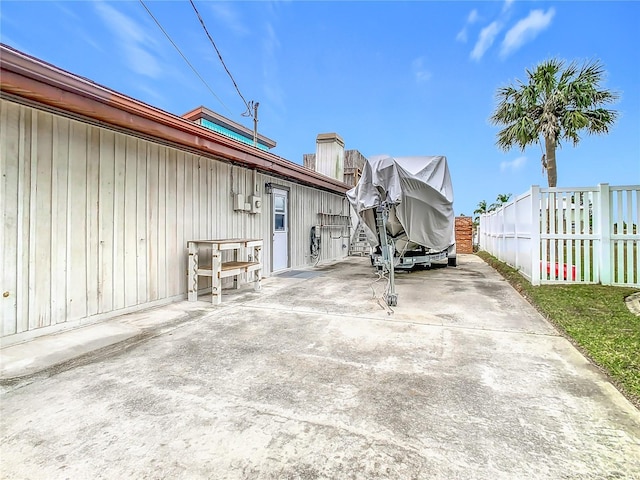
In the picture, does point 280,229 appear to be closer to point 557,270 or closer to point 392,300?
point 392,300

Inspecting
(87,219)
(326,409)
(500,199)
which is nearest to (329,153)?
(87,219)

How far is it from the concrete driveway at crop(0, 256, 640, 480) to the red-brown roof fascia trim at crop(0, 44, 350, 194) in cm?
258

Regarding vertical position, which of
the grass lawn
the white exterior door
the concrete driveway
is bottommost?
the concrete driveway

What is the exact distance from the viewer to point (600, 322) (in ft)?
12.0

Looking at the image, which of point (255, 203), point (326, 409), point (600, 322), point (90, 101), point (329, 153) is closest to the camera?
point (326, 409)

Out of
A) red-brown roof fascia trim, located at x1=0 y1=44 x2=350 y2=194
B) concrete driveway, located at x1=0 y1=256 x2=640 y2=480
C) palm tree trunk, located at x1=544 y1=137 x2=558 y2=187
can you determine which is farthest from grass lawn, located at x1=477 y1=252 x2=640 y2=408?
palm tree trunk, located at x1=544 y1=137 x2=558 y2=187

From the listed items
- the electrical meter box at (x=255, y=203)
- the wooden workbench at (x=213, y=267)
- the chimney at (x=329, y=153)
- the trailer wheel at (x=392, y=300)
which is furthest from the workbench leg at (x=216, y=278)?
the chimney at (x=329, y=153)

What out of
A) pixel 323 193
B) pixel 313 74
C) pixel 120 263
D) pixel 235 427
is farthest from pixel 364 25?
pixel 235 427

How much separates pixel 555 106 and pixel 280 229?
10.1 m

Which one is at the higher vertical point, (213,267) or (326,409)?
(213,267)

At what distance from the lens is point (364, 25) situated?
10992 mm

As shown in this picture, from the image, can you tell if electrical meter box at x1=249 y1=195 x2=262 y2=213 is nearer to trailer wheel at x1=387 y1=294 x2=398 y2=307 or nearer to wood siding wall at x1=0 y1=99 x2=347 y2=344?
wood siding wall at x1=0 y1=99 x2=347 y2=344

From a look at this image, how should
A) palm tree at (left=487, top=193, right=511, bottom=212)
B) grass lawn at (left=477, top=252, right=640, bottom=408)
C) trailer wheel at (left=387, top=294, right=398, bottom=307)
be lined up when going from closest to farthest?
grass lawn at (left=477, top=252, right=640, bottom=408) < trailer wheel at (left=387, top=294, right=398, bottom=307) < palm tree at (left=487, top=193, right=511, bottom=212)

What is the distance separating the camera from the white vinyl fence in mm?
5527
